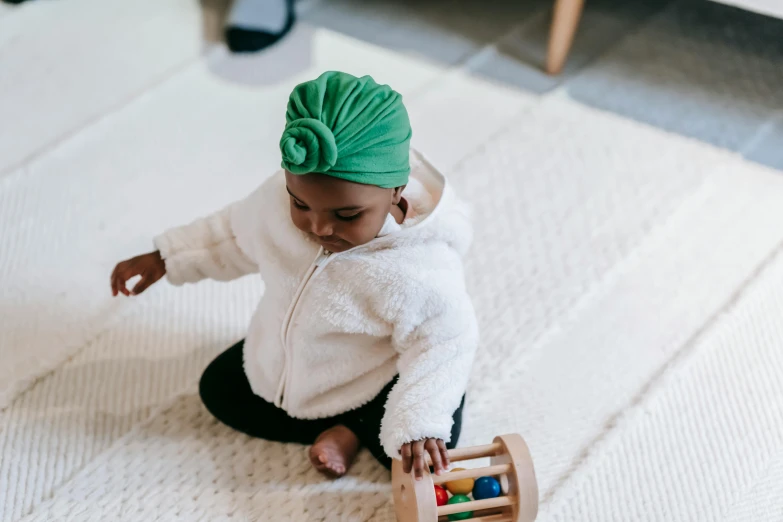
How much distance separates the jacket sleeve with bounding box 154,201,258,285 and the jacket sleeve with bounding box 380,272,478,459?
20 cm

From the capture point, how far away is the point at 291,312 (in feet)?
2.56

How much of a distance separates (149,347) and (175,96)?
526 millimetres

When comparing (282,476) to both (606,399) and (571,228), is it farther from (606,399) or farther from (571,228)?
(571,228)

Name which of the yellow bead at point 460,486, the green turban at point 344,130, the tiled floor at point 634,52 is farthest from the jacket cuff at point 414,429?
the tiled floor at point 634,52

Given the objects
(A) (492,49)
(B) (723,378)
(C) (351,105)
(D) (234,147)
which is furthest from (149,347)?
(A) (492,49)

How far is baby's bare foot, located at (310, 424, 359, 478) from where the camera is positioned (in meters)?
0.85

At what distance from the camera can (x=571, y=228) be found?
116 cm

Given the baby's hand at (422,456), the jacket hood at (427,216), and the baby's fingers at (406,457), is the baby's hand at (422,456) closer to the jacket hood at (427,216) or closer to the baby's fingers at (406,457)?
the baby's fingers at (406,457)

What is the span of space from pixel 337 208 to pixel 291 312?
16 cm

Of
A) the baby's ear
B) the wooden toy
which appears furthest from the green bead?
the baby's ear

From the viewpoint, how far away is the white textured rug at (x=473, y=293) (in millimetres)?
872

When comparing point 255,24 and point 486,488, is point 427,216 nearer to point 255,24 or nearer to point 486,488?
point 486,488

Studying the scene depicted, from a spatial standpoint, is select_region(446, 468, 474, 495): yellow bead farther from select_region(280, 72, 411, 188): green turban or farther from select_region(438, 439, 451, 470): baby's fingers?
select_region(280, 72, 411, 188): green turban

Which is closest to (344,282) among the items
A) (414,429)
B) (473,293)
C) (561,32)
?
(414,429)
